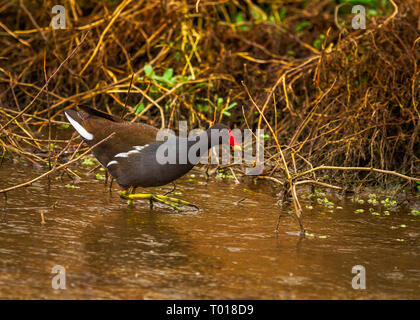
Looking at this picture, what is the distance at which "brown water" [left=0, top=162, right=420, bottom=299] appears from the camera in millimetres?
3312

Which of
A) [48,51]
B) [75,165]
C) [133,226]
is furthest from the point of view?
[48,51]

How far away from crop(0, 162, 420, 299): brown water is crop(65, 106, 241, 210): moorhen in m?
0.18

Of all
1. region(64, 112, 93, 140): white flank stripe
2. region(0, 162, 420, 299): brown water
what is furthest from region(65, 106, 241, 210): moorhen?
region(0, 162, 420, 299): brown water

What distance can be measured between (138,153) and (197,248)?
1.17 m

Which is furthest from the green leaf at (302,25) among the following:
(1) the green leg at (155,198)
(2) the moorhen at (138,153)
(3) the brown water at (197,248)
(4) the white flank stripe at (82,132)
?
(1) the green leg at (155,198)

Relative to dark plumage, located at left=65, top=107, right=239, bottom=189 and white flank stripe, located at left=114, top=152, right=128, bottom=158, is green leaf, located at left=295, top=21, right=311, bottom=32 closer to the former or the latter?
dark plumage, located at left=65, top=107, right=239, bottom=189

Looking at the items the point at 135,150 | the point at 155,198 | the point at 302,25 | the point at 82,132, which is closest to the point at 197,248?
the point at 155,198

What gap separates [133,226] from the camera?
14.4ft

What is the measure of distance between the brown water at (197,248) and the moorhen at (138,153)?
182mm

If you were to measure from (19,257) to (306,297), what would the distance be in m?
1.56

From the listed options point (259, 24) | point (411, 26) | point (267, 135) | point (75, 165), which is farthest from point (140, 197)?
point (259, 24)

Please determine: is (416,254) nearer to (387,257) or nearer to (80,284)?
(387,257)

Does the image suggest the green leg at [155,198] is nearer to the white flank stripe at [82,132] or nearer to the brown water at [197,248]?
the brown water at [197,248]

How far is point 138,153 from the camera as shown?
16.0 ft
